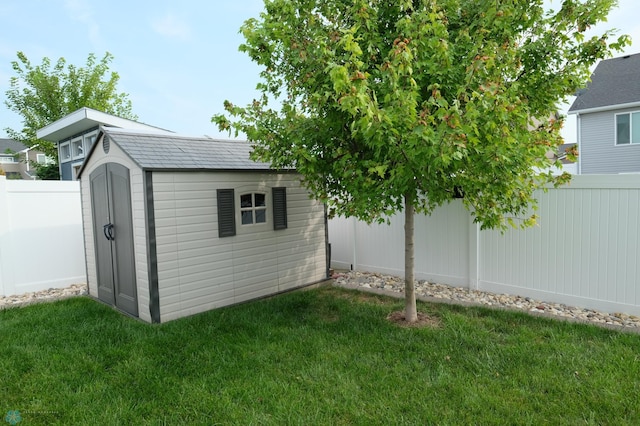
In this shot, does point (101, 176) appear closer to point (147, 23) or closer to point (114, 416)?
point (114, 416)

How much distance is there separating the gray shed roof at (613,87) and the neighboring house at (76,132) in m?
13.9

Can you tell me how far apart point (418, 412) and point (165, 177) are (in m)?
3.67

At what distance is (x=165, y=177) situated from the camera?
4.65 metres

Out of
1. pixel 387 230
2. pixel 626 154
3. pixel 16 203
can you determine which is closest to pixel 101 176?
pixel 16 203

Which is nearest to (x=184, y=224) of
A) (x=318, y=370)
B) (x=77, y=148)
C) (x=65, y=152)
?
(x=318, y=370)

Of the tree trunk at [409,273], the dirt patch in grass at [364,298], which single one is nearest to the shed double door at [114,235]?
the dirt patch in grass at [364,298]

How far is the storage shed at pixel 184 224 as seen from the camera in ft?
15.3

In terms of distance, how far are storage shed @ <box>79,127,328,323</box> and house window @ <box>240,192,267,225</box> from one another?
15 mm

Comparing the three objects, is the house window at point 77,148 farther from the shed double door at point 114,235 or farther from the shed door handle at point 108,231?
the shed door handle at point 108,231

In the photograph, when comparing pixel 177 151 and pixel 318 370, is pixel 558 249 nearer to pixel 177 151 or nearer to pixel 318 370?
pixel 318 370

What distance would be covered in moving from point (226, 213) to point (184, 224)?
0.60 m

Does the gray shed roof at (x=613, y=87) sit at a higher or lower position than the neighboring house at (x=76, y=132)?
higher

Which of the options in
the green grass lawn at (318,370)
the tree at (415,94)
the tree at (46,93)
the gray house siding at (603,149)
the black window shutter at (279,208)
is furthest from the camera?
the tree at (46,93)

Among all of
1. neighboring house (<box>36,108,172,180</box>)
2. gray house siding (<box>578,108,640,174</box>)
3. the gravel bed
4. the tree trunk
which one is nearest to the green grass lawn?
the tree trunk
